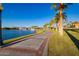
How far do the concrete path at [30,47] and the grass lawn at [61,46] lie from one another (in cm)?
13

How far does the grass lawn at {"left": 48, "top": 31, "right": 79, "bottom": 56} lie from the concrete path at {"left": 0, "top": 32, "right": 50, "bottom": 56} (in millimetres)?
134

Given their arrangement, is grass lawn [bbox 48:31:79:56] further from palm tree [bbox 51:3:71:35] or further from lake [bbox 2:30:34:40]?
lake [bbox 2:30:34:40]

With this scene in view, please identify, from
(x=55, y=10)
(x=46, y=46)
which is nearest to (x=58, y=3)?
(x=55, y=10)

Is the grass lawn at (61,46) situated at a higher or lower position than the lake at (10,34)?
lower

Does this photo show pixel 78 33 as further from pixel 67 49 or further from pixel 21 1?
pixel 21 1

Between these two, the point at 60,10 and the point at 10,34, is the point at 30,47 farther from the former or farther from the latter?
the point at 60,10

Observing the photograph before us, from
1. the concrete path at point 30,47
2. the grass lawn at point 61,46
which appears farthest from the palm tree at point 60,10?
the concrete path at point 30,47

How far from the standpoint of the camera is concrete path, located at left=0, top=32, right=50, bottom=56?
4.43 metres

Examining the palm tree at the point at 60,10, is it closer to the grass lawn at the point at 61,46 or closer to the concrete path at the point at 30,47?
the grass lawn at the point at 61,46

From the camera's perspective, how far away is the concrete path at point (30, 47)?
174 inches

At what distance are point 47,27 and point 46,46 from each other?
43cm

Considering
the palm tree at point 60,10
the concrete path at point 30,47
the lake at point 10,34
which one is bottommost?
the concrete path at point 30,47

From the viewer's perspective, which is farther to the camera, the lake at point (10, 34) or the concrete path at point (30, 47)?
the lake at point (10, 34)

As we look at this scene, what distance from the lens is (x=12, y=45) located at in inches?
183
